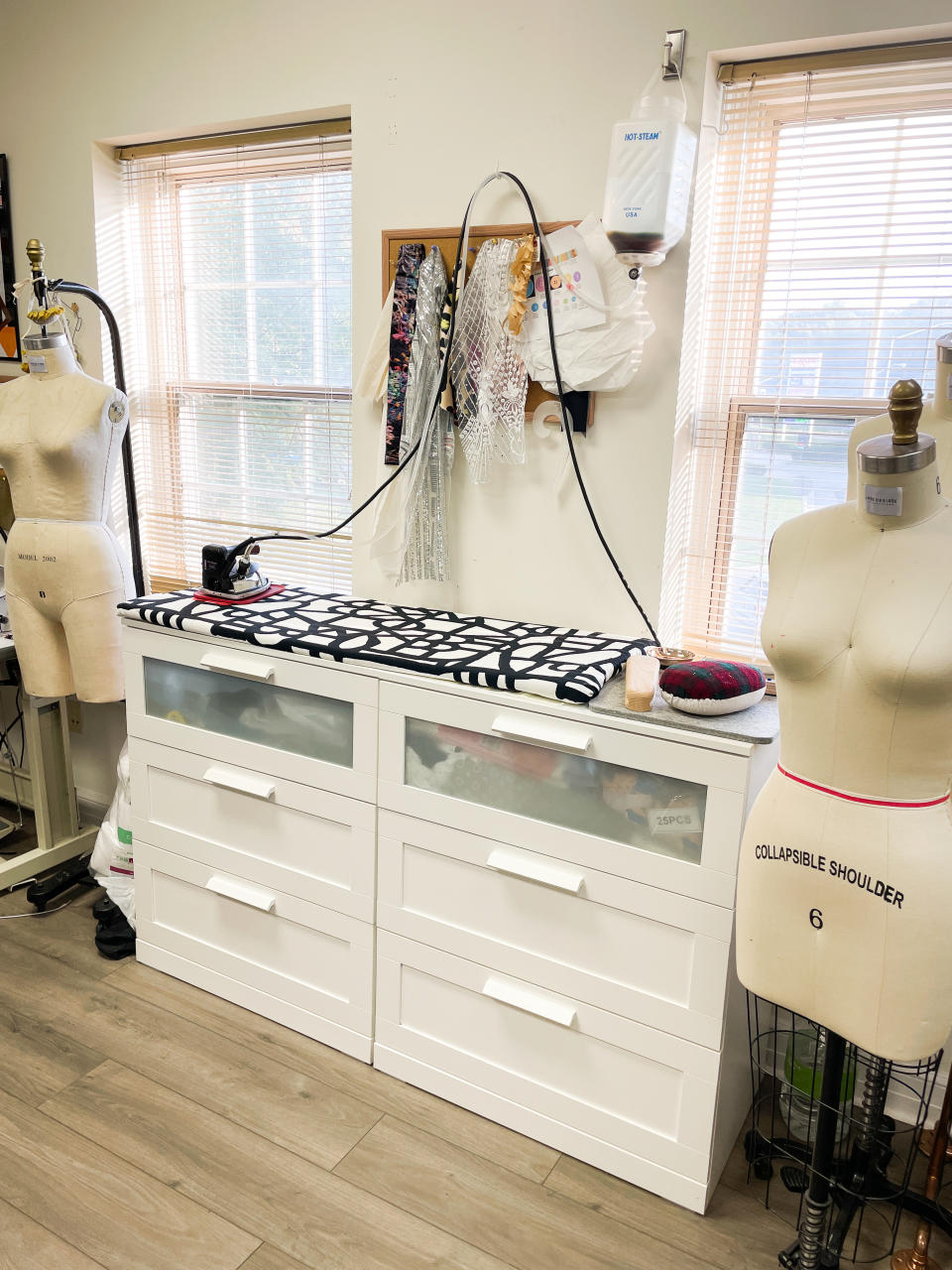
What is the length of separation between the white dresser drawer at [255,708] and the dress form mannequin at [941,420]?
3.53ft

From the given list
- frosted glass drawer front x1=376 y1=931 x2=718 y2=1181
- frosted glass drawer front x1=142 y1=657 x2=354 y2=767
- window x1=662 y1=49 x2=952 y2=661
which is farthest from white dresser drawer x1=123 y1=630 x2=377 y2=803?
window x1=662 y1=49 x2=952 y2=661

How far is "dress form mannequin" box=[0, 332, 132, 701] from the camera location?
2379mm

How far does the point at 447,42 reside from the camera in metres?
2.11

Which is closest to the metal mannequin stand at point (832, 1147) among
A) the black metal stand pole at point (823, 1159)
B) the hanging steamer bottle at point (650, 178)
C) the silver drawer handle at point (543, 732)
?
the black metal stand pole at point (823, 1159)

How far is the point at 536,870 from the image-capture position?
180 cm

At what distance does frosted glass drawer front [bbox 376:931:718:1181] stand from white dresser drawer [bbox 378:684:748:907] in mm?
314

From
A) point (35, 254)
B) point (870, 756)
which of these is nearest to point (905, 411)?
point (870, 756)

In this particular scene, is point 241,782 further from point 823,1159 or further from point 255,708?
point 823,1159

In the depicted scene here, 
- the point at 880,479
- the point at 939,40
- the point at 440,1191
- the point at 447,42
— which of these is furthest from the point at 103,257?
the point at 440,1191

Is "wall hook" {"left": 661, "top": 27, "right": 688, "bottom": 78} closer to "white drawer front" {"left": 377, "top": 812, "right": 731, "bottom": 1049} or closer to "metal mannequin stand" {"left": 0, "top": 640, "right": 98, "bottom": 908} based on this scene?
"white drawer front" {"left": 377, "top": 812, "right": 731, "bottom": 1049}

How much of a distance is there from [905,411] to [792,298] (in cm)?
87

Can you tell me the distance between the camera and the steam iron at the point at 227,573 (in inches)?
90.9

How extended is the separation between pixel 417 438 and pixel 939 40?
1280 millimetres

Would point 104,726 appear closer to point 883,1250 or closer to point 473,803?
point 473,803
